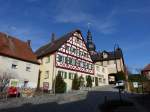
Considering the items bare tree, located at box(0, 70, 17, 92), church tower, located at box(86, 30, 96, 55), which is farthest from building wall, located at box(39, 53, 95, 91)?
church tower, located at box(86, 30, 96, 55)

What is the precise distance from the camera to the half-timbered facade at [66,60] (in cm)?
3823

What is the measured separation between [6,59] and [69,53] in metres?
13.7

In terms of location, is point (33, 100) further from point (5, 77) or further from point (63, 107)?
point (5, 77)

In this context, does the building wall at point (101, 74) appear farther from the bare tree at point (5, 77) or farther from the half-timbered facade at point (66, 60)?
the bare tree at point (5, 77)

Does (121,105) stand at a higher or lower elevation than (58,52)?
lower

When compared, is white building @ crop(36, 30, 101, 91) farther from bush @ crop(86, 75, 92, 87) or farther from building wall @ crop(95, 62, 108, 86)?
building wall @ crop(95, 62, 108, 86)

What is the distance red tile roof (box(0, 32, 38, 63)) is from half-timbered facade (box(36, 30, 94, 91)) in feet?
10.7

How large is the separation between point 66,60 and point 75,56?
3.33 meters

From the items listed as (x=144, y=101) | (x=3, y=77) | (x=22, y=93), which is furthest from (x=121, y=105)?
(x=3, y=77)

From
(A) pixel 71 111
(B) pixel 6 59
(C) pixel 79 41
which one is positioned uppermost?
(C) pixel 79 41

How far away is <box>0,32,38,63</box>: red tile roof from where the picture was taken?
110ft

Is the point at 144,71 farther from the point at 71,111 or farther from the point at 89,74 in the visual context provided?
the point at 71,111

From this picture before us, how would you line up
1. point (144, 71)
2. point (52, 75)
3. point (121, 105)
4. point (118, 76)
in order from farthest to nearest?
point (144, 71), point (118, 76), point (52, 75), point (121, 105)

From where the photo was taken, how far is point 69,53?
42000 millimetres
